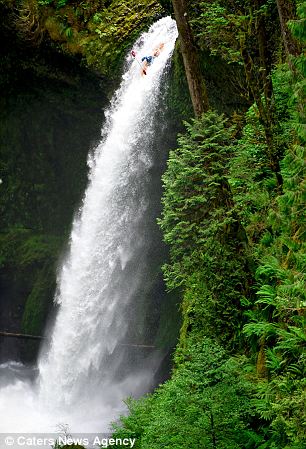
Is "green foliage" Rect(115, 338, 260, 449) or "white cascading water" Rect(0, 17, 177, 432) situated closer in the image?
"green foliage" Rect(115, 338, 260, 449)

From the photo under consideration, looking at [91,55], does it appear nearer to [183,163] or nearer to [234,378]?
[183,163]

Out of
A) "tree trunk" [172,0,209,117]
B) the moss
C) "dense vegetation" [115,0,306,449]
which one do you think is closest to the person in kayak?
"dense vegetation" [115,0,306,449]

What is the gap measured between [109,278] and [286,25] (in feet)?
31.4

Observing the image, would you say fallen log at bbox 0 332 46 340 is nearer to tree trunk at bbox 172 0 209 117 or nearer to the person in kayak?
the person in kayak

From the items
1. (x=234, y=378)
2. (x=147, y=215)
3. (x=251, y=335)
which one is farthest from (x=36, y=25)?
(x=234, y=378)

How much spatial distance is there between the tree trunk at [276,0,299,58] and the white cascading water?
6.92m

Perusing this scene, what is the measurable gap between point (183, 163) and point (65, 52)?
10346 millimetres

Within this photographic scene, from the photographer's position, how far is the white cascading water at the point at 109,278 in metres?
14.1

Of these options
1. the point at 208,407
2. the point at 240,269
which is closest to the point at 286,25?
the point at 240,269

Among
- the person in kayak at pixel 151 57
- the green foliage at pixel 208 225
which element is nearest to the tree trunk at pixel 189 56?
the green foliage at pixel 208 225

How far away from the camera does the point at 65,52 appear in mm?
16453

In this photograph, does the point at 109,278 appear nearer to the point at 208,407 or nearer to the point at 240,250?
the point at 240,250

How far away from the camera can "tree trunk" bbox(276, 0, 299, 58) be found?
268 inches

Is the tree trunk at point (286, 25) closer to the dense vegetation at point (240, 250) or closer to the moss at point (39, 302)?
the dense vegetation at point (240, 250)
